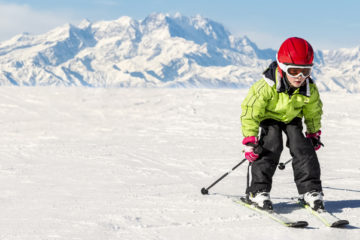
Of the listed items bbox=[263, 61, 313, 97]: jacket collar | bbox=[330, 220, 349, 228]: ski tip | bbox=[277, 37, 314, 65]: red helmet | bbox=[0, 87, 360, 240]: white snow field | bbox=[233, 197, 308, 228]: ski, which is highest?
bbox=[277, 37, 314, 65]: red helmet

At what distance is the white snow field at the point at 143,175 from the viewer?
298 cm

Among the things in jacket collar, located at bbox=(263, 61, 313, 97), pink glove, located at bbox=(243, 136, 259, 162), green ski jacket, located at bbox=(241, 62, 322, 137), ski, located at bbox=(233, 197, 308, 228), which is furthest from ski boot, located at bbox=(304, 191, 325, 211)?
jacket collar, located at bbox=(263, 61, 313, 97)

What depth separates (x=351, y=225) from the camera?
3.08 metres

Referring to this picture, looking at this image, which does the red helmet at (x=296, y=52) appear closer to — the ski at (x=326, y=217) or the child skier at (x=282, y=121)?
the child skier at (x=282, y=121)

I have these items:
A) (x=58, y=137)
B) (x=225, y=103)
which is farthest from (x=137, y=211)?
(x=225, y=103)

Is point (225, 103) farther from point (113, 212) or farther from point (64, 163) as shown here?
point (113, 212)

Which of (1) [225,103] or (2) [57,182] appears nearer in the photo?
(2) [57,182]

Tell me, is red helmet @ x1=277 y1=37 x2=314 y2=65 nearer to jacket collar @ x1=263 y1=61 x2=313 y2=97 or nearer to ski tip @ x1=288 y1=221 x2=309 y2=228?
jacket collar @ x1=263 y1=61 x2=313 y2=97

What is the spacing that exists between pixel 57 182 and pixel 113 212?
1.83 meters

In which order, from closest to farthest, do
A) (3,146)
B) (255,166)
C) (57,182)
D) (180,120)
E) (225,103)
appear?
(255,166)
(57,182)
(3,146)
(180,120)
(225,103)

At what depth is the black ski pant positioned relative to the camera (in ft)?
11.6

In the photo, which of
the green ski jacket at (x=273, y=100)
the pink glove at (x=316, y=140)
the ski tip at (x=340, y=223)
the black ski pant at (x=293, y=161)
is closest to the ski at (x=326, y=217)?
the ski tip at (x=340, y=223)

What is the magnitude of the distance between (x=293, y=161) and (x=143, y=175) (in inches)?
100.0

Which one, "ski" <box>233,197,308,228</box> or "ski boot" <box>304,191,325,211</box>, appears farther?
"ski boot" <box>304,191,325,211</box>
